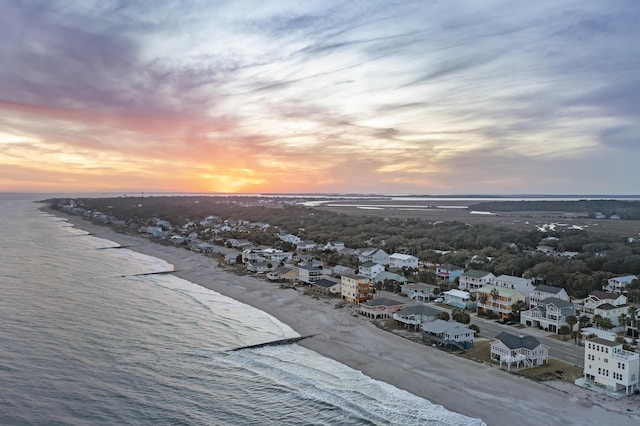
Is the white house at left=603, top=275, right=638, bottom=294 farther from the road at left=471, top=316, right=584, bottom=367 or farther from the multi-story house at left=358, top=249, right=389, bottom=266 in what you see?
the multi-story house at left=358, top=249, right=389, bottom=266

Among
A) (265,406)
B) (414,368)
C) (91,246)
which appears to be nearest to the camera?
(265,406)

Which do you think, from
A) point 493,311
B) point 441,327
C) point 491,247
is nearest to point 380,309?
point 441,327

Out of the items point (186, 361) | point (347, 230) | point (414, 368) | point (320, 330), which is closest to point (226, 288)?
point (320, 330)

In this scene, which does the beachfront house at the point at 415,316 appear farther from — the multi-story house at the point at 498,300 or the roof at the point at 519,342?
the roof at the point at 519,342

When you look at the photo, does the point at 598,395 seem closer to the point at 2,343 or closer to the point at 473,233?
the point at 2,343

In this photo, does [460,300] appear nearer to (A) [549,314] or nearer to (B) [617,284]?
(A) [549,314]

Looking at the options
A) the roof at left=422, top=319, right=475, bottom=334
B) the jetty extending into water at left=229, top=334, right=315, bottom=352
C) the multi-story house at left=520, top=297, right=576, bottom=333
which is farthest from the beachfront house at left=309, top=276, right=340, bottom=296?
the multi-story house at left=520, top=297, right=576, bottom=333
